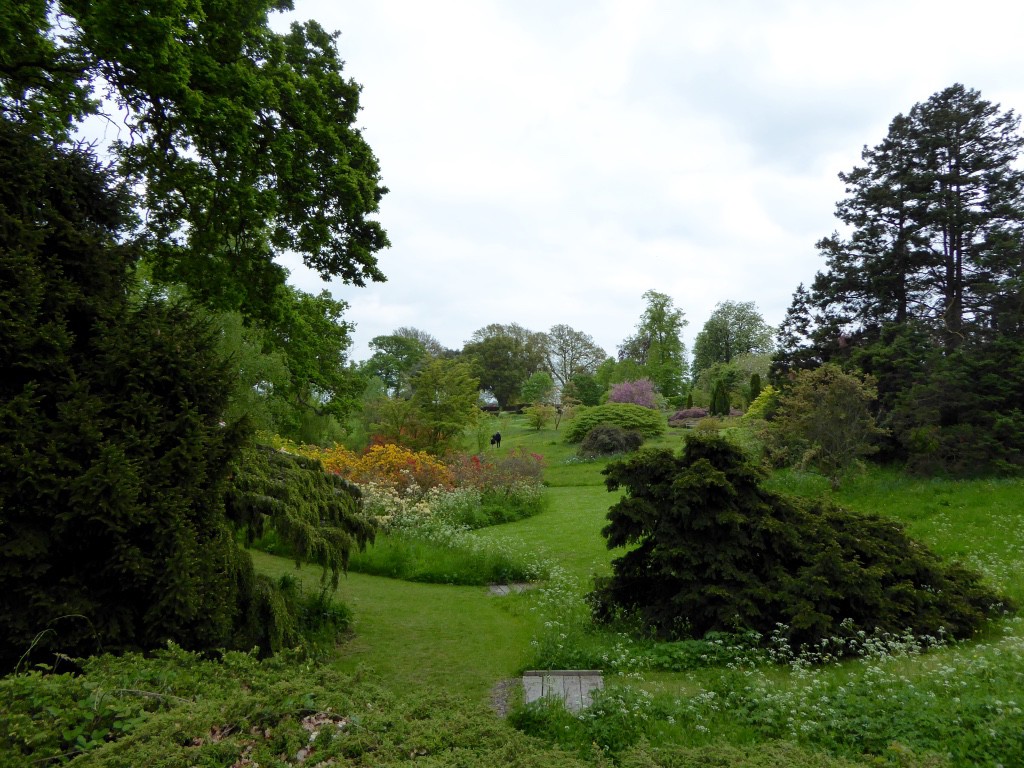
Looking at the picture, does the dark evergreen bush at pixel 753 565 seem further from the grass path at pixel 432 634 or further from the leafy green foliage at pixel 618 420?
the leafy green foliage at pixel 618 420

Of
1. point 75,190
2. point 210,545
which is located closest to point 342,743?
point 210,545

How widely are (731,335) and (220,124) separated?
2212 inches

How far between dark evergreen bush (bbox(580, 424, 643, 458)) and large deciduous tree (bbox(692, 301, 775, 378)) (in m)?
32.3

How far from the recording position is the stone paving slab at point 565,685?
4496 mm

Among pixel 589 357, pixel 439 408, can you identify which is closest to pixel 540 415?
pixel 439 408

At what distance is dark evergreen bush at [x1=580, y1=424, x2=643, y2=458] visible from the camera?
83.9 ft

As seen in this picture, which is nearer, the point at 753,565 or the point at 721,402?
the point at 753,565

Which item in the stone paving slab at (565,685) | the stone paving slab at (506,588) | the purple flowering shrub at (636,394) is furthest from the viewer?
the purple flowering shrub at (636,394)

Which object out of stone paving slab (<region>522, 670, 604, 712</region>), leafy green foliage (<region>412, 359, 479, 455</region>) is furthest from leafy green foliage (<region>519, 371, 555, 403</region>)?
stone paving slab (<region>522, 670, 604, 712</region>)

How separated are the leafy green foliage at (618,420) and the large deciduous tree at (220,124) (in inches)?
864

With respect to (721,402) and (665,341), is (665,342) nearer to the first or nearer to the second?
(665,341)

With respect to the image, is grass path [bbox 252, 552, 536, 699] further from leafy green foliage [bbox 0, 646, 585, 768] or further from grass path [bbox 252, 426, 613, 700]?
leafy green foliage [bbox 0, 646, 585, 768]

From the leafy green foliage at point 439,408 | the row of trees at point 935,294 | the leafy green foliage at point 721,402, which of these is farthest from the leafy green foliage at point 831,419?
the leafy green foliage at point 721,402

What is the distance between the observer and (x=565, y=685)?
4.86 metres
